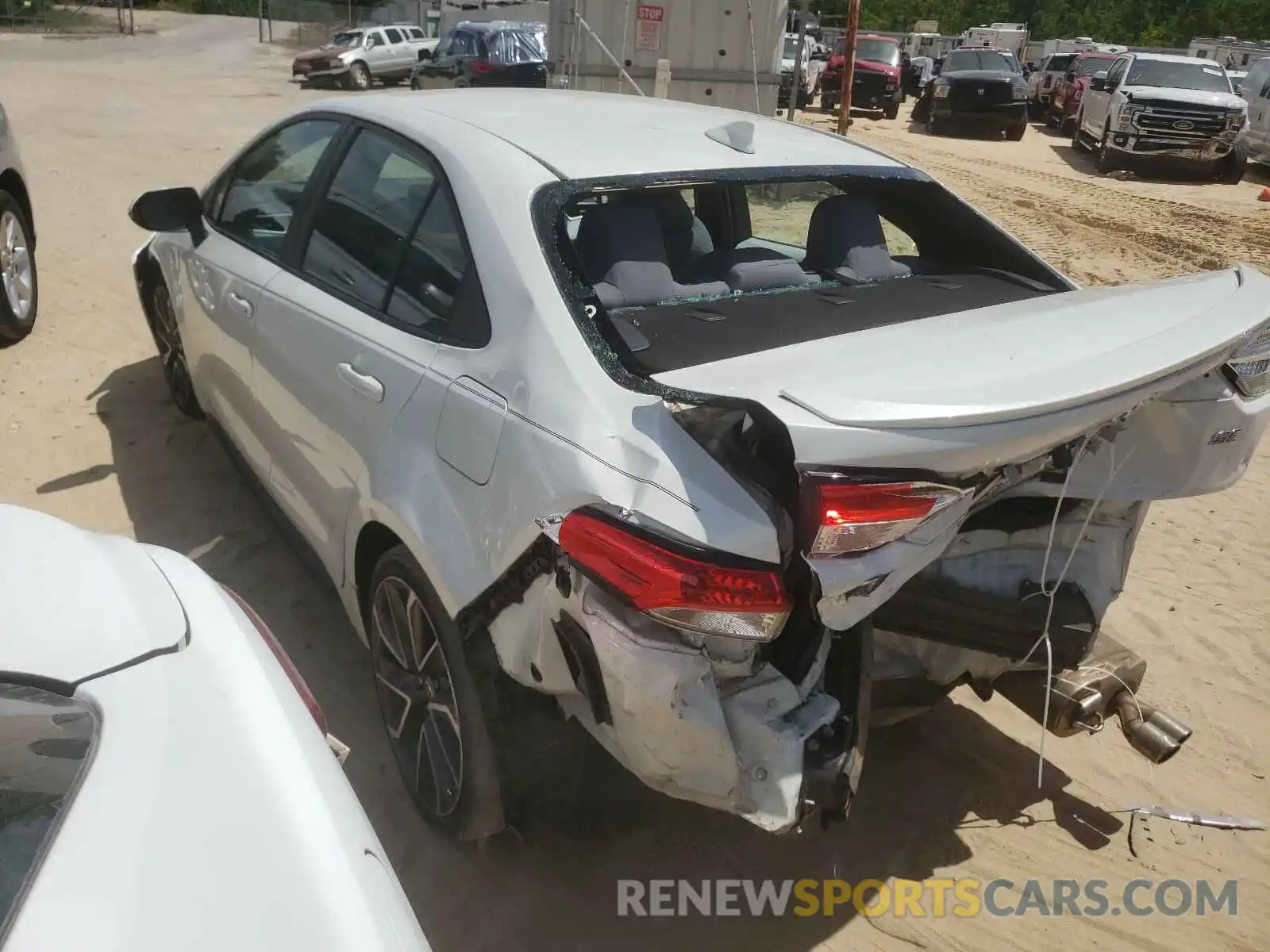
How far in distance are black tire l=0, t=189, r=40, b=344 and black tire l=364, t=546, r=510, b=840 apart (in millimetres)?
4389

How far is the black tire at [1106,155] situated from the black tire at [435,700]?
16.3 metres

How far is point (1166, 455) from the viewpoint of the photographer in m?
2.40

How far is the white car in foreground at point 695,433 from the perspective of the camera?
6.13 ft

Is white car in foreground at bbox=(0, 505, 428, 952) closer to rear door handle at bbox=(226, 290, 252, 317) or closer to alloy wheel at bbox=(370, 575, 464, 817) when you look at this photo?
alloy wheel at bbox=(370, 575, 464, 817)

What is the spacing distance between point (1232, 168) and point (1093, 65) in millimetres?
7770

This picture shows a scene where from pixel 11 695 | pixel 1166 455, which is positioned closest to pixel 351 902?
pixel 11 695

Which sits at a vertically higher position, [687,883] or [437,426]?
[437,426]

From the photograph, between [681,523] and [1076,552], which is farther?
[1076,552]

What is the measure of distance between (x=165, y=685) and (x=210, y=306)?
2.56 metres

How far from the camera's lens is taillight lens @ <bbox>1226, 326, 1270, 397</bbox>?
94.3 inches

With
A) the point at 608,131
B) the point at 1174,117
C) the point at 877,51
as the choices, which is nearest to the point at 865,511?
the point at 608,131

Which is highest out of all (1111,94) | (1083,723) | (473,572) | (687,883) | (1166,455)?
(1111,94)

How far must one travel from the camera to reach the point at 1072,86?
837 inches

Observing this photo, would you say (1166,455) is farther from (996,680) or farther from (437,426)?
(437,426)
